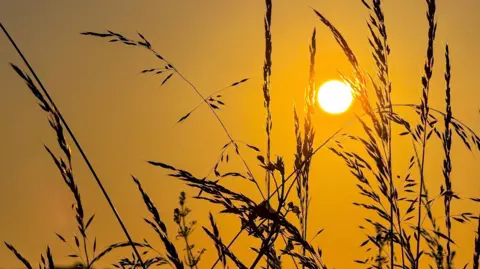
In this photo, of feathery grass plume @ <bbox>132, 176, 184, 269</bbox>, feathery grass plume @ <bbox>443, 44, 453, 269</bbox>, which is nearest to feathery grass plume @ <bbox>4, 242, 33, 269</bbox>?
feathery grass plume @ <bbox>132, 176, 184, 269</bbox>

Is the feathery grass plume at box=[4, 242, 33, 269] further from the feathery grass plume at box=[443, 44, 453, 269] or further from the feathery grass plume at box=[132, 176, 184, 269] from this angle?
the feathery grass plume at box=[443, 44, 453, 269]

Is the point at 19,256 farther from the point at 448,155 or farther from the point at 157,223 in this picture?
the point at 448,155

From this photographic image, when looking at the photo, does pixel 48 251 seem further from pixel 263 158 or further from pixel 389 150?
pixel 389 150

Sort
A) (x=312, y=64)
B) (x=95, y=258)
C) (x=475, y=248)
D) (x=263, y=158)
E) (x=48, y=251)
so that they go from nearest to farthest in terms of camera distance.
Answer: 1. (x=48, y=251)
2. (x=475, y=248)
3. (x=95, y=258)
4. (x=263, y=158)
5. (x=312, y=64)

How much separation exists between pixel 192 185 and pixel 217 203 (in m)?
0.10

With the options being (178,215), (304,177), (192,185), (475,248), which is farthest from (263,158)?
(178,215)

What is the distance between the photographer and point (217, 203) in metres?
2.13

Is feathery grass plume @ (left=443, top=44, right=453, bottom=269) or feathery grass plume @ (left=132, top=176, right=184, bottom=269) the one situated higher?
feathery grass plume @ (left=443, top=44, right=453, bottom=269)

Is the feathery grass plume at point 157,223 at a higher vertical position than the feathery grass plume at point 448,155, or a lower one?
lower

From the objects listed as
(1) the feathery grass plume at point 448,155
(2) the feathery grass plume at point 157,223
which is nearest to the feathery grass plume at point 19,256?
(2) the feathery grass plume at point 157,223

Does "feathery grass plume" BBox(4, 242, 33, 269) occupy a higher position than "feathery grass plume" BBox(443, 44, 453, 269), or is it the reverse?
"feathery grass plume" BBox(443, 44, 453, 269)

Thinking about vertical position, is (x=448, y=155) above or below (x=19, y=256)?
above

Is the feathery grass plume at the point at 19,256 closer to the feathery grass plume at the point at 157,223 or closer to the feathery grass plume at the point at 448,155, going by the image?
the feathery grass plume at the point at 157,223

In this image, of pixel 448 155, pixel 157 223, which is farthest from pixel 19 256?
pixel 448 155
